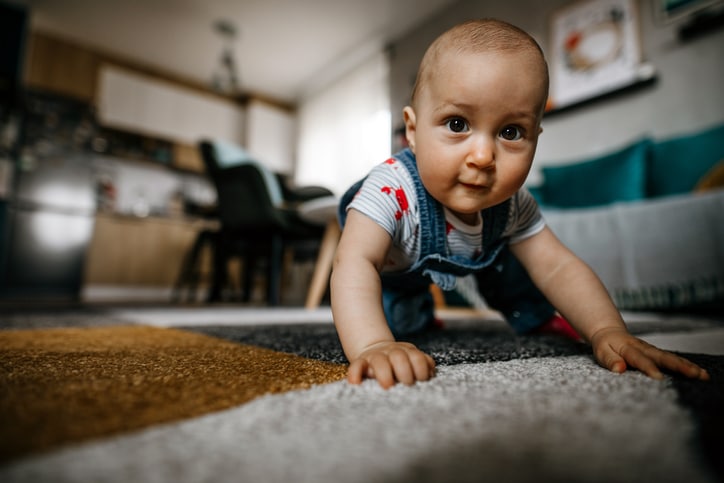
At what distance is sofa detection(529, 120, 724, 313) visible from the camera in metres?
1.15

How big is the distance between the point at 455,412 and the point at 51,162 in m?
3.75

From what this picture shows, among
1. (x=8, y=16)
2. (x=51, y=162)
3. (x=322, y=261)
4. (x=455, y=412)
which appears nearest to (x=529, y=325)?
(x=455, y=412)

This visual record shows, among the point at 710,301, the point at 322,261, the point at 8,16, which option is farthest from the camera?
the point at 8,16

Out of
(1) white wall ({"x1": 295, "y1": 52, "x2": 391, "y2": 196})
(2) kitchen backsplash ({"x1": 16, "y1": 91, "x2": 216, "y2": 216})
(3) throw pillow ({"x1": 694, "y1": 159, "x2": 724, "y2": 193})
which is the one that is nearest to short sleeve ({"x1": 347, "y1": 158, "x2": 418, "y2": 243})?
(3) throw pillow ({"x1": 694, "y1": 159, "x2": 724, "y2": 193})

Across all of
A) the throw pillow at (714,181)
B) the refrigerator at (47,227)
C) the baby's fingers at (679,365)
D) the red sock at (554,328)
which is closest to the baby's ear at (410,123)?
the baby's fingers at (679,365)

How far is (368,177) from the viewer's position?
54 centimetres

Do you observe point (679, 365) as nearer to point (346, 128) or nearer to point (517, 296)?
point (517, 296)

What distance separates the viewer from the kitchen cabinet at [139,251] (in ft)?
11.1

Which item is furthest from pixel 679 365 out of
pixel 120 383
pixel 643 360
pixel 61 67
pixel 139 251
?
pixel 61 67

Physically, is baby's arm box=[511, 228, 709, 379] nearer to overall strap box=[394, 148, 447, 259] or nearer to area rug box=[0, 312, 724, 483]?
area rug box=[0, 312, 724, 483]

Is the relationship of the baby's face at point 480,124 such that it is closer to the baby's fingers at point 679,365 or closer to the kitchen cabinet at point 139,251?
the baby's fingers at point 679,365

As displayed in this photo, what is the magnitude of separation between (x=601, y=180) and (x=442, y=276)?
1601 mm

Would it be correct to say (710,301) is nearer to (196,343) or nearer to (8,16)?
(196,343)

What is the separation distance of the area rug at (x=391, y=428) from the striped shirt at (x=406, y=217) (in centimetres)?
19
